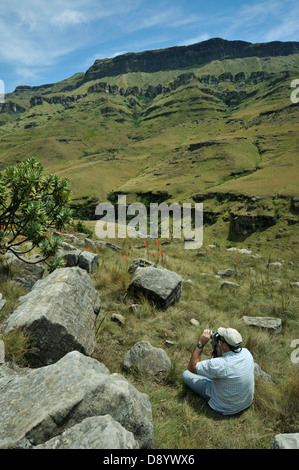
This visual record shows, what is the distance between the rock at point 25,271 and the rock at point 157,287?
2.57 meters

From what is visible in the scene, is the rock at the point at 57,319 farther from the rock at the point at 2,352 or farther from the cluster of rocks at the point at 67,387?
the rock at the point at 2,352

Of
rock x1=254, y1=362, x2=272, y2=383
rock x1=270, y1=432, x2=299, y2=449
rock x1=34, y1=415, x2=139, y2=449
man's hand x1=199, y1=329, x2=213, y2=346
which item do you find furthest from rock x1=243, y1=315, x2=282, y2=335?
rock x1=34, y1=415, x2=139, y2=449

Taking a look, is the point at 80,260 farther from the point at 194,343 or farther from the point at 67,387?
the point at 67,387

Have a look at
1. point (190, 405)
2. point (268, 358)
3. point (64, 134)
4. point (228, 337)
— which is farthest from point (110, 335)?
point (64, 134)

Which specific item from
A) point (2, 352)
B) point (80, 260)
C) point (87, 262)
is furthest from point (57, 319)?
point (80, 260)

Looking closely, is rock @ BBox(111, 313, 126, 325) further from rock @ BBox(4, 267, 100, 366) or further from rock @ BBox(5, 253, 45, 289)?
rock @ BBox(5, 253, 45, 289)

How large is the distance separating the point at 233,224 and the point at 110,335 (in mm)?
34232

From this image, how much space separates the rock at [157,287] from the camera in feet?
22.2

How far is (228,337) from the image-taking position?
3.92 meters

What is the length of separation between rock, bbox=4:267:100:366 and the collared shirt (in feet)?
6.96

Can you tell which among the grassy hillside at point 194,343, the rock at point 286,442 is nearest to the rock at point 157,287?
the grassy hillside at point 194,343

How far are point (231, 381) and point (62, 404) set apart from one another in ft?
8.54

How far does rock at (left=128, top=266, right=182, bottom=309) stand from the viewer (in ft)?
22.2
